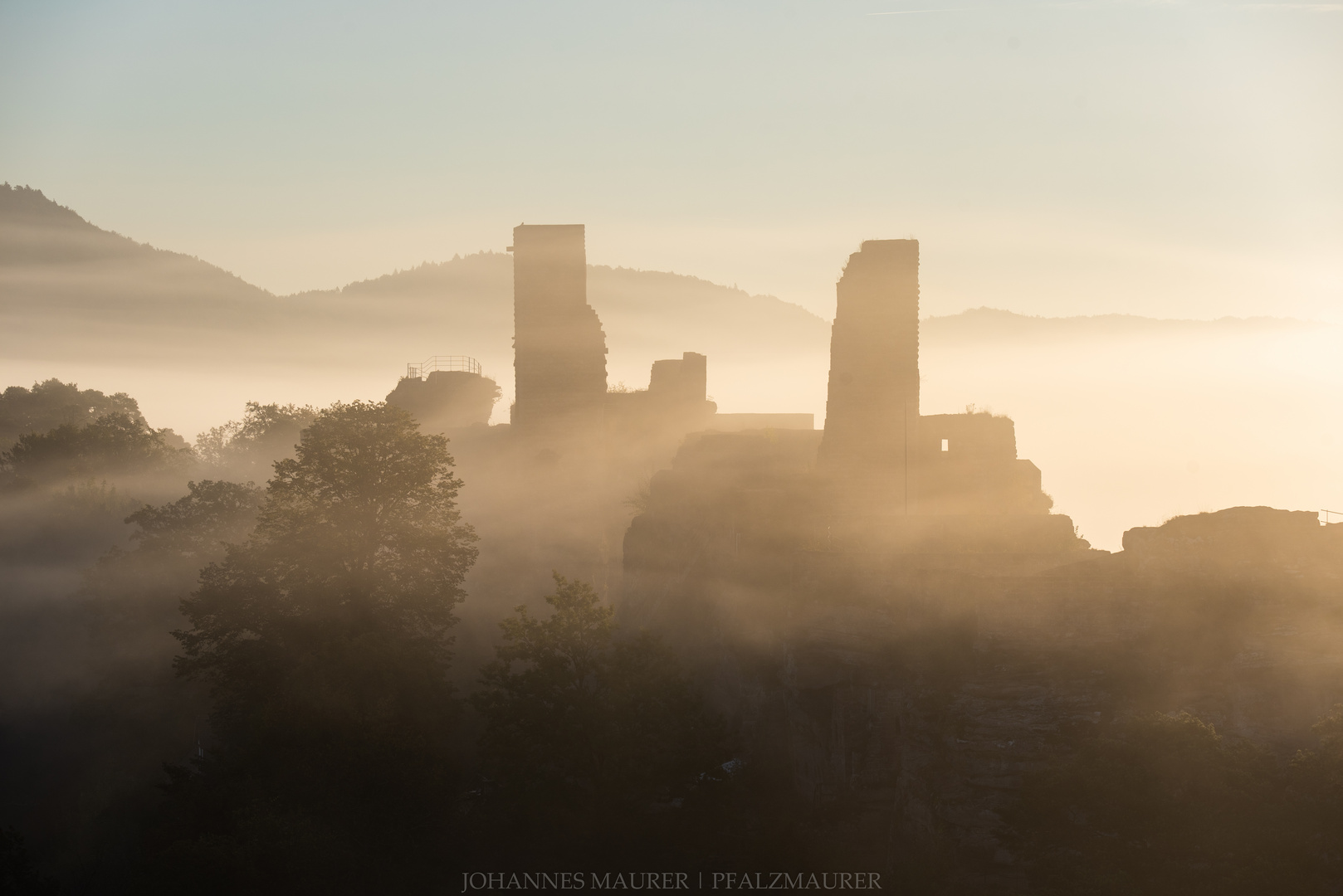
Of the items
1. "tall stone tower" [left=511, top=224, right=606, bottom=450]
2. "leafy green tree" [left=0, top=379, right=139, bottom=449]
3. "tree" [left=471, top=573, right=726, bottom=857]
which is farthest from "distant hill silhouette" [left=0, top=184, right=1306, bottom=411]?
"tree" [left=471, top=573, right=726, bottom=857]

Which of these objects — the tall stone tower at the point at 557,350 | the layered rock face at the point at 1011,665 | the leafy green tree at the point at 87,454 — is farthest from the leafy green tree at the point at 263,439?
the layered rock face at the point at 1011,665

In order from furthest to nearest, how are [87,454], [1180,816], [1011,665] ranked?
[87,454], [1011,665], [1180,816]

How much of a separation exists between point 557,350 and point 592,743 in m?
19.8

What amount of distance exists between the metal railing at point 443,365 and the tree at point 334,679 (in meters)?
18.8

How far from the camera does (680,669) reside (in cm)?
2473

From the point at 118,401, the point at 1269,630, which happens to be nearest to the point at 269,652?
the point at 1269,630

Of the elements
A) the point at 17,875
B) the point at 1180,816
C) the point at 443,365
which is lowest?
the point at 17,875

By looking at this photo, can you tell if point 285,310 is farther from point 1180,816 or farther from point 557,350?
point 1180,816

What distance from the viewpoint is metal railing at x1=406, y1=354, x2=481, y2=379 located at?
48.6m

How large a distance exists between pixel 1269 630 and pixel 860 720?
23.3 feet

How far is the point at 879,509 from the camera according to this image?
1172 inches

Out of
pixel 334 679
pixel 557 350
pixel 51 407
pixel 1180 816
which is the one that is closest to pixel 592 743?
pixel 334 679

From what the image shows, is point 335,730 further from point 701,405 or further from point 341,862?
point 701,405

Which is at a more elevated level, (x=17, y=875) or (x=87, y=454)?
(x=87, y=454)
